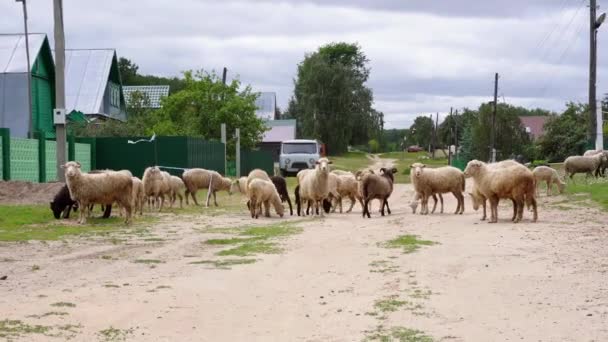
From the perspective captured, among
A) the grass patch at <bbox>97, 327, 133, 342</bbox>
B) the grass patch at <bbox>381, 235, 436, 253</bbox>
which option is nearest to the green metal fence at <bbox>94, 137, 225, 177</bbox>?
the grass patch at <bbox>381, 235, 436, 253</bbox>

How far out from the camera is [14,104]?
45.3 meters

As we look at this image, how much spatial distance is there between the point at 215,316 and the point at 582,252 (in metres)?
7.38

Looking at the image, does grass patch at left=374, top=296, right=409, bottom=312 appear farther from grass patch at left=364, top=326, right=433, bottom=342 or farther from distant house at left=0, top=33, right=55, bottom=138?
distant house at left=0, top=33, right=55, bottom=138

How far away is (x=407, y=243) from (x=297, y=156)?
118 feet

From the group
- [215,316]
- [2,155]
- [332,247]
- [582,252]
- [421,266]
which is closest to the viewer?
[215,316]

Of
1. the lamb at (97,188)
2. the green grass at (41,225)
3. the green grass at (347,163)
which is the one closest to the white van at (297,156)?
the green grass at (347,163)

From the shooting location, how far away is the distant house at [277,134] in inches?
3673

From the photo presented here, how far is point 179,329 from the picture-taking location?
8.79m

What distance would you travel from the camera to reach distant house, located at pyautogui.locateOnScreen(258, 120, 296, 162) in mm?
93287

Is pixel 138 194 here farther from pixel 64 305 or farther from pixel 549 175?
pixel 549 175

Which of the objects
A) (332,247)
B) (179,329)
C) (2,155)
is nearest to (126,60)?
(2,155)

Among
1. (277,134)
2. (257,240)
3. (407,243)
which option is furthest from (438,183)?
(277,134)

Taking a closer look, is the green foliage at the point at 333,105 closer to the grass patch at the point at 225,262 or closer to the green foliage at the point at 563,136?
the green foliage at the point at 563,136

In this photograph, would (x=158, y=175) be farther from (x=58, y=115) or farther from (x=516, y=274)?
(x=516, y=274)
